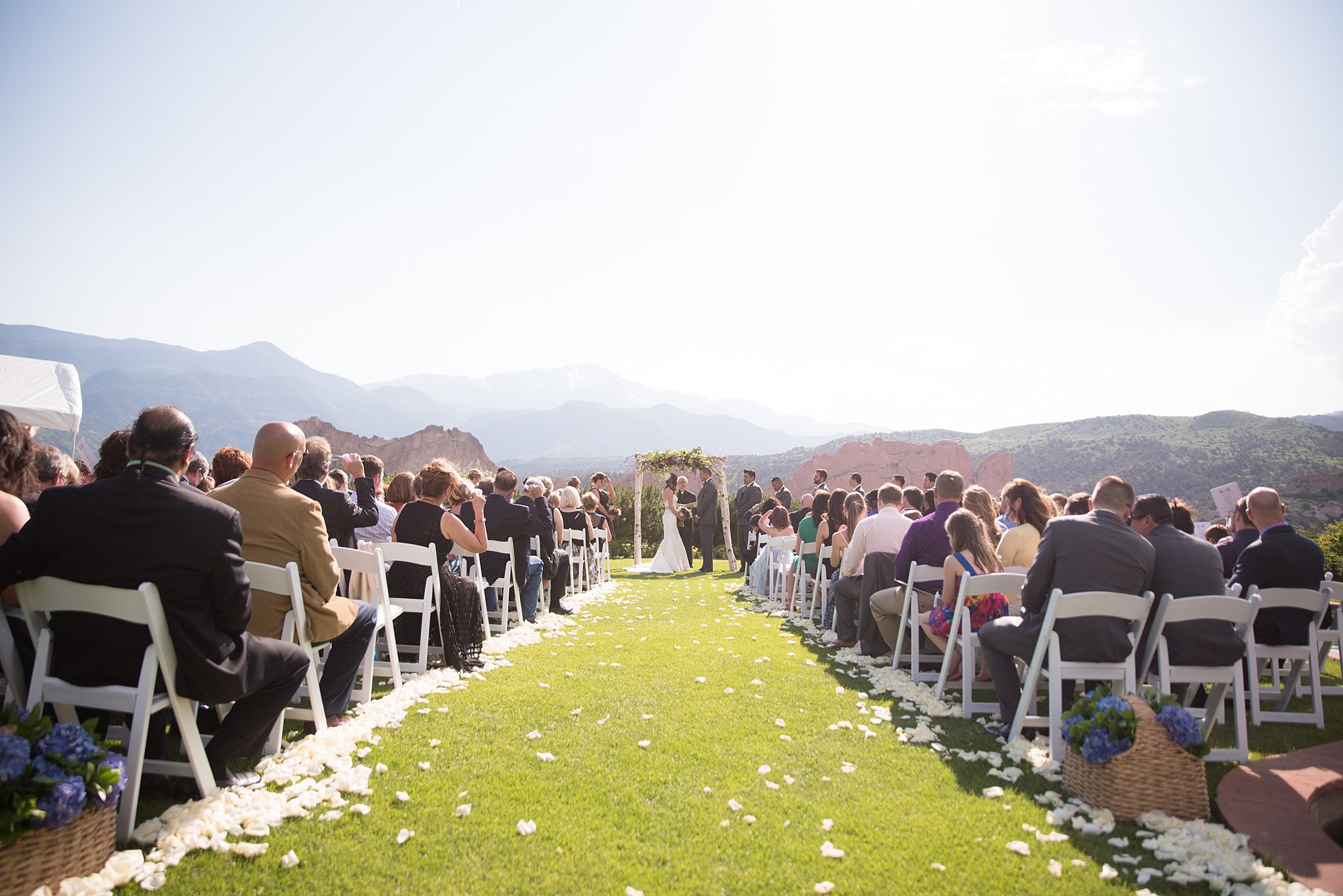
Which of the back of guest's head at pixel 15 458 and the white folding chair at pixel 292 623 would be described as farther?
the white folding chair at pixel 292 623

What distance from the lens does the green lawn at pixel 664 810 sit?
2.46m

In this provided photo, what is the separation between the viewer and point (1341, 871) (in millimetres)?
2529

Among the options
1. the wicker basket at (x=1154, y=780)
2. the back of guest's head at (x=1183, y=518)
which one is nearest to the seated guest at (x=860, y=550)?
the back of guest's head at (x=1183, y=518)

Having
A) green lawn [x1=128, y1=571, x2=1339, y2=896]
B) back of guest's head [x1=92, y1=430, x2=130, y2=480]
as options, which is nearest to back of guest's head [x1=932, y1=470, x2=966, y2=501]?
green lawn [x1=128, y1=571, x2=1339, y2=896]

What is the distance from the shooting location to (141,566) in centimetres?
261

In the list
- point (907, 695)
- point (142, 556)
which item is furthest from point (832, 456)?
point (142, 556)

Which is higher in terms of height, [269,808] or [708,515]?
[269,808]

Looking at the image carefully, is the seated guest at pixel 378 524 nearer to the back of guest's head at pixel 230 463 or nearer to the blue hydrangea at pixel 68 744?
the back of guest's head at pixel 230 463

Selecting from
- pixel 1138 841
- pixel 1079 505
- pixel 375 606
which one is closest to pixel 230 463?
pixel 375 606

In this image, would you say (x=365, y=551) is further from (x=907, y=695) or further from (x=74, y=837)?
(x=907, y=695)

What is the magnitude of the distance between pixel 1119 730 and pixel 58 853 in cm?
395

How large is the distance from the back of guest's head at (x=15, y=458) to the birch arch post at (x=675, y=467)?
14.2 metres

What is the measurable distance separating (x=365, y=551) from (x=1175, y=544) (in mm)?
5102

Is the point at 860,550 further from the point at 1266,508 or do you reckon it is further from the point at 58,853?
the point at 58,853
